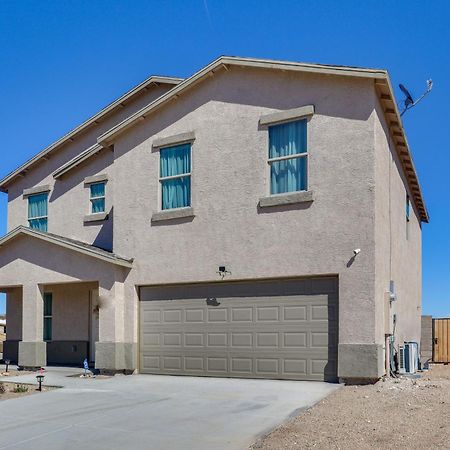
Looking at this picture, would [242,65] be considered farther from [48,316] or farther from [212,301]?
[48,316]

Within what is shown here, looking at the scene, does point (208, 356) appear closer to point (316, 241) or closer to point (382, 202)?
point (316, 241)

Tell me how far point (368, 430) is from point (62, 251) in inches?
451

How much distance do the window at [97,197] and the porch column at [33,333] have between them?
3.49m

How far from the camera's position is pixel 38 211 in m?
22.0

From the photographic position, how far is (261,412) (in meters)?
10.0

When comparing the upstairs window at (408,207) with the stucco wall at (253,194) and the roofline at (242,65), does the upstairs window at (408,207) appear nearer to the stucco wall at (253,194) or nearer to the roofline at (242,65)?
the stucco wall at (253,194)

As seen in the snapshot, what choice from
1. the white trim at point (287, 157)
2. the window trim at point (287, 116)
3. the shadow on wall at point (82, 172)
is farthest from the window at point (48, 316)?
the window trim at point (287, 116)

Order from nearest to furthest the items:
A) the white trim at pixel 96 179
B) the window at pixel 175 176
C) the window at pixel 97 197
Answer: the window at pixel 175 176 < the white trim at pixel 96 179 < the window at pixel 97 197

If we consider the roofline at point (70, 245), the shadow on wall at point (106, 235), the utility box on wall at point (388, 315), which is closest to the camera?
the utility box on wall at point (388, 315)

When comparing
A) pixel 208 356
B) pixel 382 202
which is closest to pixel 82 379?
pixel 208 356

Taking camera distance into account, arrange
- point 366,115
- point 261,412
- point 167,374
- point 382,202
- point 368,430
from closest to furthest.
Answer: point 368,430, point 261,412, point 366,115, point 382,202, point 167,374

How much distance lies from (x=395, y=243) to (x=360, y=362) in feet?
16.1

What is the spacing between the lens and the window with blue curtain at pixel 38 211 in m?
21.7

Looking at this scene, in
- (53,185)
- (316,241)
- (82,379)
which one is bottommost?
(82,379)
